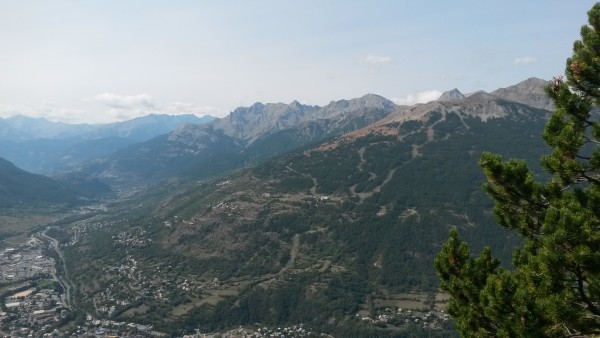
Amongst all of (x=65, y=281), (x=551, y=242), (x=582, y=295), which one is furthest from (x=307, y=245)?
(x=551, y=242)

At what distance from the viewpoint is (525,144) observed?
18938 centimetres

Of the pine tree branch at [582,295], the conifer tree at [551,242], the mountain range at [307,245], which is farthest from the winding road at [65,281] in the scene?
the pine tree branch at [582,295]

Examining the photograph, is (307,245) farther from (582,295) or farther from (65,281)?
(582,295)

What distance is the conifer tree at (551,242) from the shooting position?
43.1 feet

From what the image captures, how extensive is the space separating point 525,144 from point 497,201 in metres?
192

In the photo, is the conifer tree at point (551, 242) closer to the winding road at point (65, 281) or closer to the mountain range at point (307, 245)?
the mountain range at point (307, 245)

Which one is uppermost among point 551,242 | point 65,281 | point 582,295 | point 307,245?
point 551,242

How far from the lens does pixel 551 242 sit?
512 inches

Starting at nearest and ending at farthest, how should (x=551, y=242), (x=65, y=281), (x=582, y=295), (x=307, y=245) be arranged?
(x=551, y=242) → (x=582, y=295) → (x=65, y=281) → (x=307, y=245)

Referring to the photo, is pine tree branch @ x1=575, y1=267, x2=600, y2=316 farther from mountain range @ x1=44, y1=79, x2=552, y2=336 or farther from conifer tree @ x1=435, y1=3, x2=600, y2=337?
mountain range @ x1=44, y1=79, x2=552, y2=336

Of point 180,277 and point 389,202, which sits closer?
point 180,277

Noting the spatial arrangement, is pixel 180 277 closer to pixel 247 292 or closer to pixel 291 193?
pixel 247 292

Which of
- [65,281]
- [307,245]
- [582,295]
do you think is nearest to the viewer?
[582,295]

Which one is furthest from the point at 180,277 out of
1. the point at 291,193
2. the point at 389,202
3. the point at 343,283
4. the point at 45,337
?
the point at 389,202
